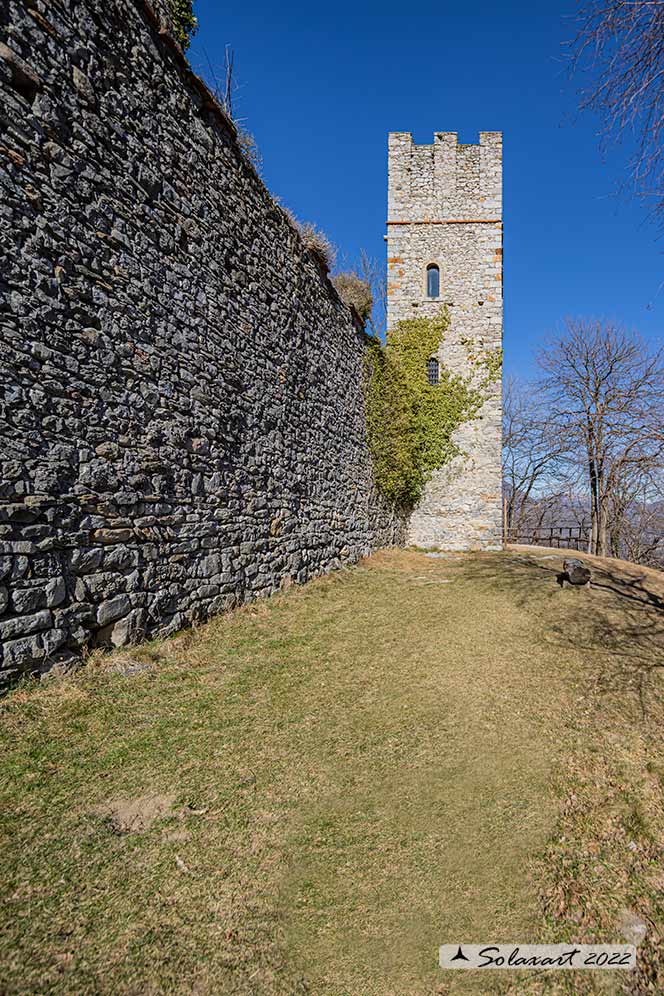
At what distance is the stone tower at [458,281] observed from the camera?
14.1m

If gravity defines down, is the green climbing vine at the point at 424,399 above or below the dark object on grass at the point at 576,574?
above

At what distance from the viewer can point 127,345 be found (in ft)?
14.8

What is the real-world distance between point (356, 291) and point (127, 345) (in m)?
9.22

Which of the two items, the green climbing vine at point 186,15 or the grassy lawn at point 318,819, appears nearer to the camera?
the grassy lawn at point 318,819

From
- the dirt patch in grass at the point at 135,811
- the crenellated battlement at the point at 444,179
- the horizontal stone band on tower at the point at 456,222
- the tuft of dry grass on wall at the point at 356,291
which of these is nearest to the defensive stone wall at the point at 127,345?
the dirt patch in grass at the point at 135,811

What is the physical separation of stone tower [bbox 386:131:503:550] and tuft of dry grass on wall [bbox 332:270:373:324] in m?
2.16

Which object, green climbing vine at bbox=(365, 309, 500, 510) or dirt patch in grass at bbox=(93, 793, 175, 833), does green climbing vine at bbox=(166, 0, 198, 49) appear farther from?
dirt patch in grass at bbox=(93, 793, 175, 833)

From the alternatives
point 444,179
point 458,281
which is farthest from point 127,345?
point 444,179

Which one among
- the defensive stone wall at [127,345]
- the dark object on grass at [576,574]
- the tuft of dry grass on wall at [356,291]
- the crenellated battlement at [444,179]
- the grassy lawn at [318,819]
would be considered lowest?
the grassy lawn at [318,819]

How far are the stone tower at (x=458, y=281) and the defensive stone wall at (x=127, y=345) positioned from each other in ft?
25.5

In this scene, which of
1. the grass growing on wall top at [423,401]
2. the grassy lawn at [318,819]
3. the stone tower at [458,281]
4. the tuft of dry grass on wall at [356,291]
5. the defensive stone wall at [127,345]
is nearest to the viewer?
the grassy lawn at [318,819]

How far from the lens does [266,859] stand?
2.38 meters

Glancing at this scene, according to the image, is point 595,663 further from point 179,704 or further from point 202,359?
point 202,359

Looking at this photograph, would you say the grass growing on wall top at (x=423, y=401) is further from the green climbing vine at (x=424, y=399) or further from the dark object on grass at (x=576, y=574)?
the dark object on grass at (x=576, y=574)
